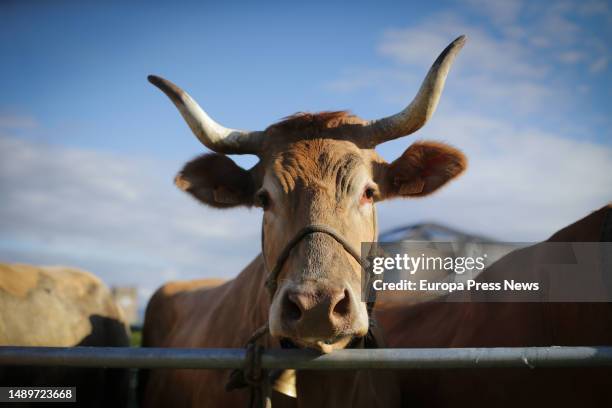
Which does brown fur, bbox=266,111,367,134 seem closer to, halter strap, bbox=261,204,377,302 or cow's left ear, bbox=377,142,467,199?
cow's left ear, bbox=377,142,467,199

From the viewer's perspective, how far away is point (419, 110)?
3189 millimetres

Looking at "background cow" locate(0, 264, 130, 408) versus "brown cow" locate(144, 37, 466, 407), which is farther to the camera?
"background cow" locate(0, 264, 130, 408)

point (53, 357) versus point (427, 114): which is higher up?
point (427, 114)

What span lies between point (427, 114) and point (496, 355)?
4.87 feet

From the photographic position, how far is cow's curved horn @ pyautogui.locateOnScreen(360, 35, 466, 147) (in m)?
3.05

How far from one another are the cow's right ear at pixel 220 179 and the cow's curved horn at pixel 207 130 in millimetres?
235

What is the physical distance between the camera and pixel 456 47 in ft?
10.1

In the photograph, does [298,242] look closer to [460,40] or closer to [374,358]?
[374,358]

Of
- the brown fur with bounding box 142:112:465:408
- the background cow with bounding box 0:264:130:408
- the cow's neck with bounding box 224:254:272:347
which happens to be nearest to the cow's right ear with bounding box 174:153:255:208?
the brown fur with bounding box 142:112:465:408

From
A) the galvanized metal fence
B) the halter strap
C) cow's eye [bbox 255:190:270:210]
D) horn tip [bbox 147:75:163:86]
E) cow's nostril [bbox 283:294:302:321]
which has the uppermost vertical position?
horn tip [bbox 147:75:163:86]

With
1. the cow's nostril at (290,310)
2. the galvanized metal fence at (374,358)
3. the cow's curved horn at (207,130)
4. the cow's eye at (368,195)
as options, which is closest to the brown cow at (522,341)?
the galvanized metal fence at (374,358)

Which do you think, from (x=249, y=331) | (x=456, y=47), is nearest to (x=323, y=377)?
(x=249, y=331)

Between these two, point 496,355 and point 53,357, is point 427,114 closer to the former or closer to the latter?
point 496,355

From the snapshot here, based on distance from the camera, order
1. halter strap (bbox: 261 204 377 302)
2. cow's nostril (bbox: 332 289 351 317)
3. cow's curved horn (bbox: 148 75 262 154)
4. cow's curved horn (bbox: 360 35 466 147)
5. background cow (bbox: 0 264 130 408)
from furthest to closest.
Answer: background cow (bbox: 0 264 130 408)
cow's curved horn (bbox: 148 75 262 154)
cow's curved horn (bbox: 360 35 466 147)
halter strap (bbox: 261 204 377 302)
cow's nostril (bbox: 332 289 351 317)
